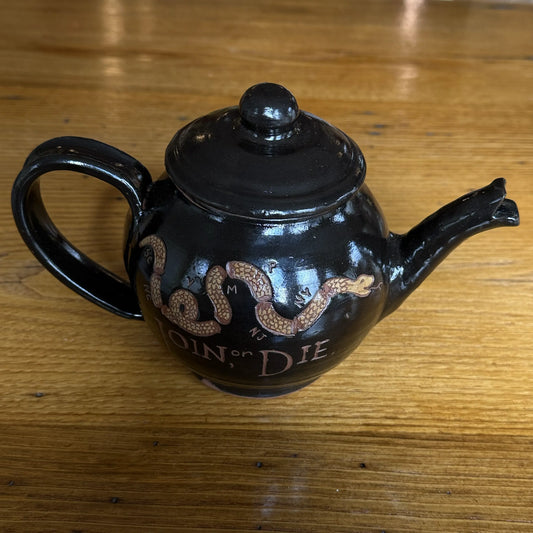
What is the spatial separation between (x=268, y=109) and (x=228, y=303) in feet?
0.64

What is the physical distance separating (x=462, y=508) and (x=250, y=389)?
0.89 feet

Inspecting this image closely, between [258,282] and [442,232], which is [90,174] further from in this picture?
[442,232]

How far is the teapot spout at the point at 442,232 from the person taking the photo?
0.69m

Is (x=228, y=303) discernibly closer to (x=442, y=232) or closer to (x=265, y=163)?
(x=265, y=163)

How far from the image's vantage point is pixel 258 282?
62 centimetres

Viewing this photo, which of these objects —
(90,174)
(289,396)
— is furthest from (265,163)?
(289,396)

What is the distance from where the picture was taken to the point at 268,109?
2.03 feet

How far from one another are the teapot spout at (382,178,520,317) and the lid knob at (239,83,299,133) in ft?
0.63

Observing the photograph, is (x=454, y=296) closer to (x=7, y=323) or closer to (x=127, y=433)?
(x=127, y=433)

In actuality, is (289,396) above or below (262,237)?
below

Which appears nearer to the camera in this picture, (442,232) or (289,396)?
(442,232)

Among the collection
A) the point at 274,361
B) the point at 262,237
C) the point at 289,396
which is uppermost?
the point at 262,237

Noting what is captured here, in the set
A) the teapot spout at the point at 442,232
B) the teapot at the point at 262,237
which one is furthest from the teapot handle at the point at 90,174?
the teapot spout at the point at 442,232

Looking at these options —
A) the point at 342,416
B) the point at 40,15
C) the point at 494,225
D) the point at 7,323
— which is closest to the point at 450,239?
the point at 494,225
